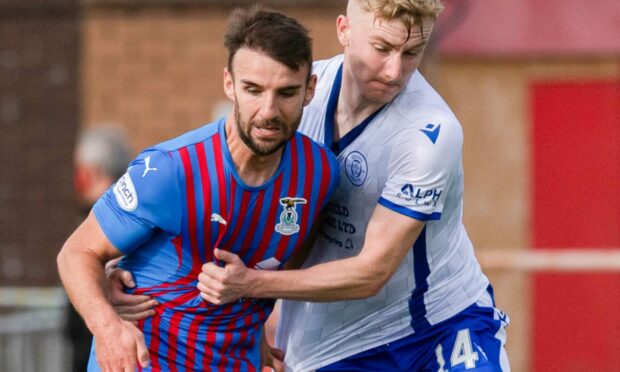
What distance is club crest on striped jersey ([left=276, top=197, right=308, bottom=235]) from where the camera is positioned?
4.88 meters

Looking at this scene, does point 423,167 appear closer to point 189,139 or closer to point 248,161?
point 248,161

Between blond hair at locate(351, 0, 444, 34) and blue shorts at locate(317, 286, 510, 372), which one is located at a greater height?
blond hair at locate(351, 0, 444, 34)

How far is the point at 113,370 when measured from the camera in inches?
177

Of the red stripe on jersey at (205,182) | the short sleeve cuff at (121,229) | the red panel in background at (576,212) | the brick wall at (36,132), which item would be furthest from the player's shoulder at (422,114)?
the red panel in background at (576,212)

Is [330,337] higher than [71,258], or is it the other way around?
[71,258]

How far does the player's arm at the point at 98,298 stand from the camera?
4.49 meters

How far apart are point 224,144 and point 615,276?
8.35 m

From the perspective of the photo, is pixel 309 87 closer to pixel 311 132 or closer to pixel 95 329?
pixel 311 132

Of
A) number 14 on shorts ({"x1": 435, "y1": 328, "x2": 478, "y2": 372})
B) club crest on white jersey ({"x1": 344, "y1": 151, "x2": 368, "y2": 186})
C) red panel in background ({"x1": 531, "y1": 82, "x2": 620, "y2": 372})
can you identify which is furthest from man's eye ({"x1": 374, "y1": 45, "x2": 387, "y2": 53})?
red panel in background ({"x1": 531, "y1": 82, "x2": 620, "y2": 372})

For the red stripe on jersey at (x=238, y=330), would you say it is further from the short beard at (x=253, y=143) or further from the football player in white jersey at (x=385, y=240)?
the short beard at (x=253, y=143)

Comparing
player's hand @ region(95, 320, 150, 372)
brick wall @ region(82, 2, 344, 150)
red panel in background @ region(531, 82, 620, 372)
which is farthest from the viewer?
red panel in background @ region(531, 82, 620, 372)

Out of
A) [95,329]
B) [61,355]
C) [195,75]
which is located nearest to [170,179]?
[95,329]

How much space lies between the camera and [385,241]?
4945 mm

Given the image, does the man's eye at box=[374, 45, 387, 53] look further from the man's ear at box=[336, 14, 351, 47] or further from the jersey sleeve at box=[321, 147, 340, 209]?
the jersey sleeve at box=[321, 147, 340, 209]
